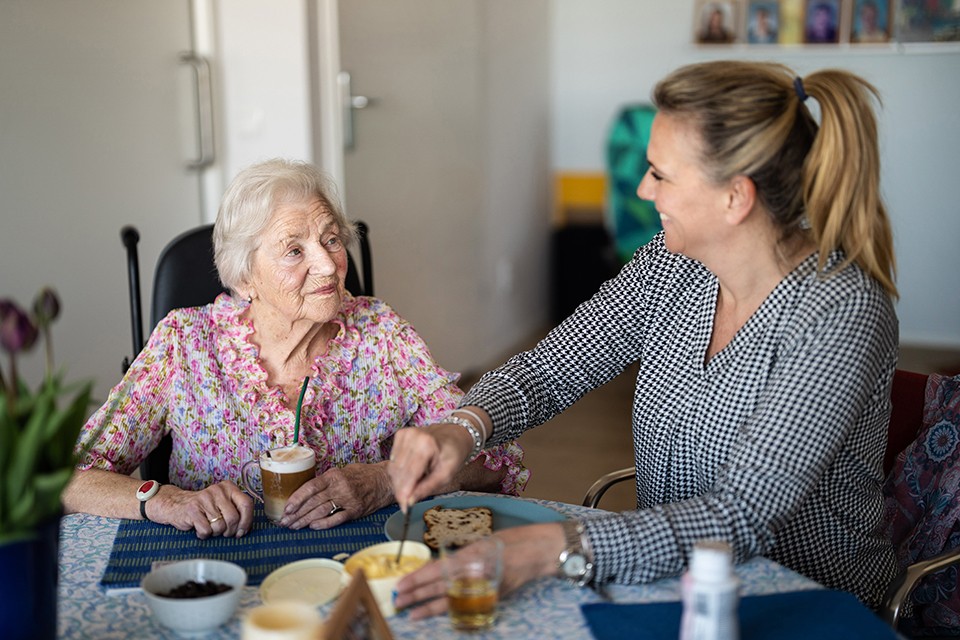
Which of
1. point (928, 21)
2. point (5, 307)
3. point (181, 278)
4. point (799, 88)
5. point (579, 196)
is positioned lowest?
point (579, 196)

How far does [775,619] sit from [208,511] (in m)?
0.80

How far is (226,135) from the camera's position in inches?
136

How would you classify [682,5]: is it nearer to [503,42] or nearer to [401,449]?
[503,42]

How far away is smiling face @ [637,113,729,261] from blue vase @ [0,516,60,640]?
940 mm

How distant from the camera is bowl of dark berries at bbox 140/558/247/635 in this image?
119 centimetres

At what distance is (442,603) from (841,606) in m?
0.48

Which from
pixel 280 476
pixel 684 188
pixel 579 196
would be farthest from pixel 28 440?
pixel 579 196

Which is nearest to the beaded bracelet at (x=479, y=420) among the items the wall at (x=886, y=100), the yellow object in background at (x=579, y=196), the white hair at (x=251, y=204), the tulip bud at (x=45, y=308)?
the white hair at (x=251, y=204)

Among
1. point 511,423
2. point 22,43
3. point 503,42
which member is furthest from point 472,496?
point 503,42

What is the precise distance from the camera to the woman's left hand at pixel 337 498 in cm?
153

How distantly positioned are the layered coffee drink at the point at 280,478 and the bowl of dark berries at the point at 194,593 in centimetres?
27

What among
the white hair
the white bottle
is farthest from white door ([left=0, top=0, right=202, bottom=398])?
the white bottle

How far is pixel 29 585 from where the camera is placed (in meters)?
1.05

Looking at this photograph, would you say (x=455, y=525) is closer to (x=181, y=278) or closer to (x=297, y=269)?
(x=297, y=269)
